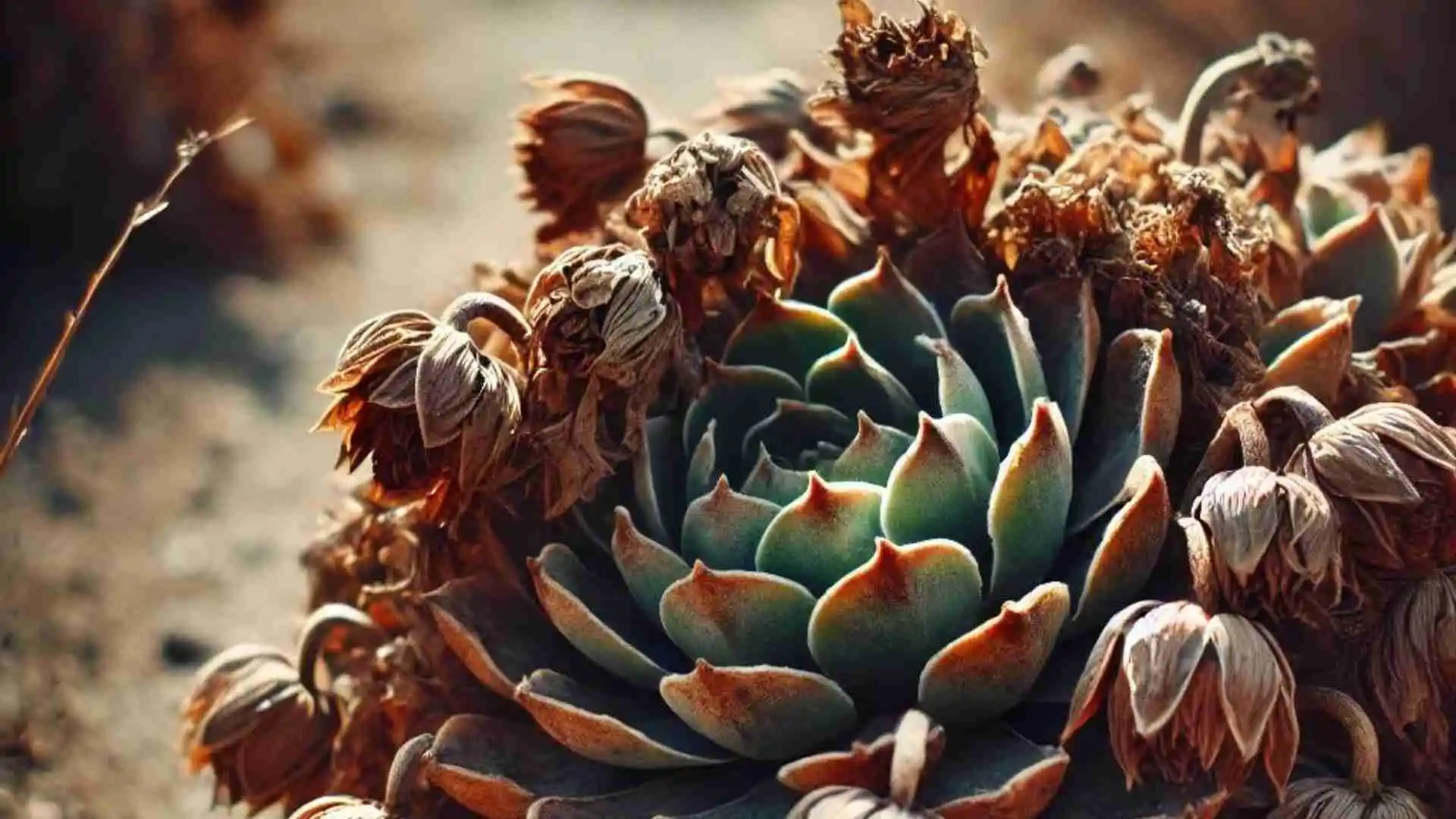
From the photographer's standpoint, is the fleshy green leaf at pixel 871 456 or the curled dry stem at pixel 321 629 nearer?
the fleshy green leaf at pixel 871 456

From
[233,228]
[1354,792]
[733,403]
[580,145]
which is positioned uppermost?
[233,228]

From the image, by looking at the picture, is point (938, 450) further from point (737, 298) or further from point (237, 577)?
point (237, 577)

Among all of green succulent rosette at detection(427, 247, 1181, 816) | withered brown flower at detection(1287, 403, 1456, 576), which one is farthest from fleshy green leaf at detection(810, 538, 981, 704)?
withered brown flower at detection(1287, 403, 1456, 576)

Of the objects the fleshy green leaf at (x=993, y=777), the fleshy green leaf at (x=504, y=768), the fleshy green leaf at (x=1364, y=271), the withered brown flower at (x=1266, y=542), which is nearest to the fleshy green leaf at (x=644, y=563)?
the fleshy green leaf at (x=504, y=768)

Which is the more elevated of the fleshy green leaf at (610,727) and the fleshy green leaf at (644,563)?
the fleshy green leaf at (644,563)

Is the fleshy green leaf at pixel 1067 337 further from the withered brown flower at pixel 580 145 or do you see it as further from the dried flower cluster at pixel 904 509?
the withered brown flower at pixel 580 145

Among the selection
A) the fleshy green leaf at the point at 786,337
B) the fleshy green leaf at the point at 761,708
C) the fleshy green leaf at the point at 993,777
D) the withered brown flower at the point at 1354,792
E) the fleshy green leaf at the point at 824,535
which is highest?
the fleshy green leaf at the point at 786,337

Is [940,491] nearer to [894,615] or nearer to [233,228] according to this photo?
[894,615]

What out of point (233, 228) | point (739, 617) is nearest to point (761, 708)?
point (739, 617)

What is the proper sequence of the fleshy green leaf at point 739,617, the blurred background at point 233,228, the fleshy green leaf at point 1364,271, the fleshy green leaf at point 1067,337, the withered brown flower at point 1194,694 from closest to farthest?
the withered brown flower at point 1194,694 < the fleshy green leaf at point 739,617 < the fleshy green leaf at point 1067,337 < the fleshy green leaf at point 1364,271 < the blurred background at point 233,228
